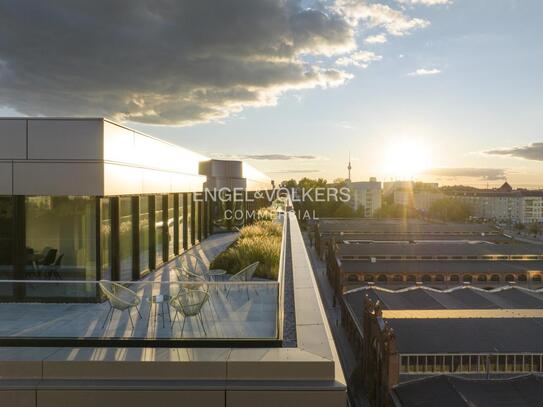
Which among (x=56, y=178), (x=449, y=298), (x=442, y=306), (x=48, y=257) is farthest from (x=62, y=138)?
(x=449, y=298)

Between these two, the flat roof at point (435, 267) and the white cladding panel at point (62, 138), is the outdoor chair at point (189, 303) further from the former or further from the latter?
the flat roof at point (435, 267)

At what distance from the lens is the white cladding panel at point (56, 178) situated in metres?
7.79

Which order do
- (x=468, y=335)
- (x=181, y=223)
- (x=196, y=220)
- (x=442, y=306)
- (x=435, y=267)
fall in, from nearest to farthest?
(x=181, y=223)
(x=196, y=220)
(x=468, y=335)
(x=442, y=306)
(x=435, y=267)

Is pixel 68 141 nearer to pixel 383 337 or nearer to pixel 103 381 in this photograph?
pixel 103 381

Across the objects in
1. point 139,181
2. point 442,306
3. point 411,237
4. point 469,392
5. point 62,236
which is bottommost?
point 469,392

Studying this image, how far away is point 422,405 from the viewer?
58.4 ft

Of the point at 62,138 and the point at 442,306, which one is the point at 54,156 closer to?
the point at 62,138

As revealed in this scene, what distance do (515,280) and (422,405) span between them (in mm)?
27647

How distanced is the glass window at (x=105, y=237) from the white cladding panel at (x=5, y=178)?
1.55 metres

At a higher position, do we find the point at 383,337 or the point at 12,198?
the point at 12,198

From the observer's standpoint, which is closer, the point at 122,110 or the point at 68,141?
the point at 68,141

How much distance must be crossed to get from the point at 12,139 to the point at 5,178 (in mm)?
701

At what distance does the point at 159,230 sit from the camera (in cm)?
1245

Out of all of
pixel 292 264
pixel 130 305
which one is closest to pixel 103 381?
pixel 130 305
